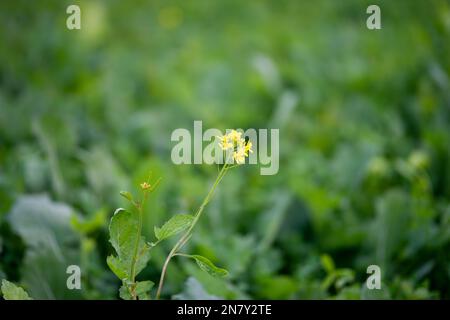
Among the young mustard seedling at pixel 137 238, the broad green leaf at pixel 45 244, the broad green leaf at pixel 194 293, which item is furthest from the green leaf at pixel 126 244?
the broad green leaf at pixel 45 244

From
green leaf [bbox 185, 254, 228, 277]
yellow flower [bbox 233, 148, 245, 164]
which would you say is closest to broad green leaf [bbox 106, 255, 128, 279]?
green leaf [bbox 185, 254, 228, 277]

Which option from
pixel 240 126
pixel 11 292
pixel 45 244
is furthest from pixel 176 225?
pixel 240 126

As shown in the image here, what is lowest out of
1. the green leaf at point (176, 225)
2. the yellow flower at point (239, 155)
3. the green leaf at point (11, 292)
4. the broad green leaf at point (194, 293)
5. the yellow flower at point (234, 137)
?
the broad green leaf at point (194, 293)

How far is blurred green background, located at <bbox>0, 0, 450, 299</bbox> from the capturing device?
55.4 inches

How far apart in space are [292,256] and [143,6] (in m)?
2.42

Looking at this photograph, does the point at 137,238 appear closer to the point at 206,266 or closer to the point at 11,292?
the point at 206,266

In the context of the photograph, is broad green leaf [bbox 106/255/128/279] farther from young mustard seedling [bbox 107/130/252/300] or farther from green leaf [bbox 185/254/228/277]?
green leaf [bbox 185/254/228/277]

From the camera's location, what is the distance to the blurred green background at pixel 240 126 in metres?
1.41

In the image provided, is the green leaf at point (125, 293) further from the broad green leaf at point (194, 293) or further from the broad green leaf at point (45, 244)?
the broad green leaf at point (45, 244)

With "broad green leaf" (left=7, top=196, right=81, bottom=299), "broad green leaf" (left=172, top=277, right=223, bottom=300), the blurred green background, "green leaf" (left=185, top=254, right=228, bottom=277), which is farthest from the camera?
the blurred green background

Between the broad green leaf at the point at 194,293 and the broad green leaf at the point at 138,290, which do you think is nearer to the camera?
the broad green leaf at the point at 138,290

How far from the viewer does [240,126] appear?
89.8 inches
